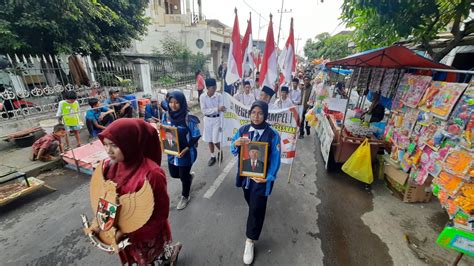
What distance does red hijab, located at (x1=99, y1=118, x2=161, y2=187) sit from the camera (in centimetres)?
147

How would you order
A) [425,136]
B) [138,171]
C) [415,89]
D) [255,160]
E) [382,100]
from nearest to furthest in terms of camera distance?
[138,171]
[255,160]
[425,136]
[415,89]
[382,100]

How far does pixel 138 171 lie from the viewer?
1617mm

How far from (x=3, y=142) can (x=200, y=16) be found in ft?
79.2

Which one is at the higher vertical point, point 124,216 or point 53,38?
point 53,38

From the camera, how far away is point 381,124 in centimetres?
484

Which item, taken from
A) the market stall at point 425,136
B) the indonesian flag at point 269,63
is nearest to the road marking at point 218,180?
the indonesian flag at point 269,63

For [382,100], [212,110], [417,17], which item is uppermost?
[417,17]

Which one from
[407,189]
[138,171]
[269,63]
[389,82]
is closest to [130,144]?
[138,171]

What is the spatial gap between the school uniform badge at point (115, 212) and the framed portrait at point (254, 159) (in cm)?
132

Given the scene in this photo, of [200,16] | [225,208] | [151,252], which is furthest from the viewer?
[200,16]

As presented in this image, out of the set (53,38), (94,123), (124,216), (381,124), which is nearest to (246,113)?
(124,216)

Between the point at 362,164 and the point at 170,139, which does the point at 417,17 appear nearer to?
the point at 362,164

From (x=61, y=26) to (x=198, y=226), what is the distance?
24.4 feet

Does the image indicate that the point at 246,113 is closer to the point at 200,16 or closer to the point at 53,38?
the point at 53,38
